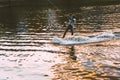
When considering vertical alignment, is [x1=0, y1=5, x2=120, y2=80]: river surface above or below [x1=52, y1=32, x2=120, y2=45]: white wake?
below

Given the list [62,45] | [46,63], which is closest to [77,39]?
[62,45]

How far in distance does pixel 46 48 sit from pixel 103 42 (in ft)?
17.4

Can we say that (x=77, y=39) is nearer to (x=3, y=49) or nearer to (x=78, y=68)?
(x=3, y=49)

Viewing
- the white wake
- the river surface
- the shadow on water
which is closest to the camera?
the shadow on water

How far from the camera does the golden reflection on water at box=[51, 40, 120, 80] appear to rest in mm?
18508

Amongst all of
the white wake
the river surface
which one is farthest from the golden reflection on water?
the white wake

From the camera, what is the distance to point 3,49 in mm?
28141

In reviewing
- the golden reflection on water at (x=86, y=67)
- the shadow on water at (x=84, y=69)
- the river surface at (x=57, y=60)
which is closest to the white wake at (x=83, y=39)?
the river surface at (x=57, y=60)

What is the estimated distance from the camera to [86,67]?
20.5 m

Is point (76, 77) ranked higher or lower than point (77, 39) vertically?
lower

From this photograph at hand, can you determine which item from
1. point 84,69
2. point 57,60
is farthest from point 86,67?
Answer: point 57,60

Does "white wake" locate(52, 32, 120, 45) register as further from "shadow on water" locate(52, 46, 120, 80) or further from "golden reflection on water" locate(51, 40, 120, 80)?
"shadow on water" locate(52, 46, 120, 80)

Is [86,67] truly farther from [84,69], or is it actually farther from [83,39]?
[83,39]

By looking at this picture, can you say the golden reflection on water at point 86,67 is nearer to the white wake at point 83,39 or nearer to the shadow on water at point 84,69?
the shadow on water at point 84,69
